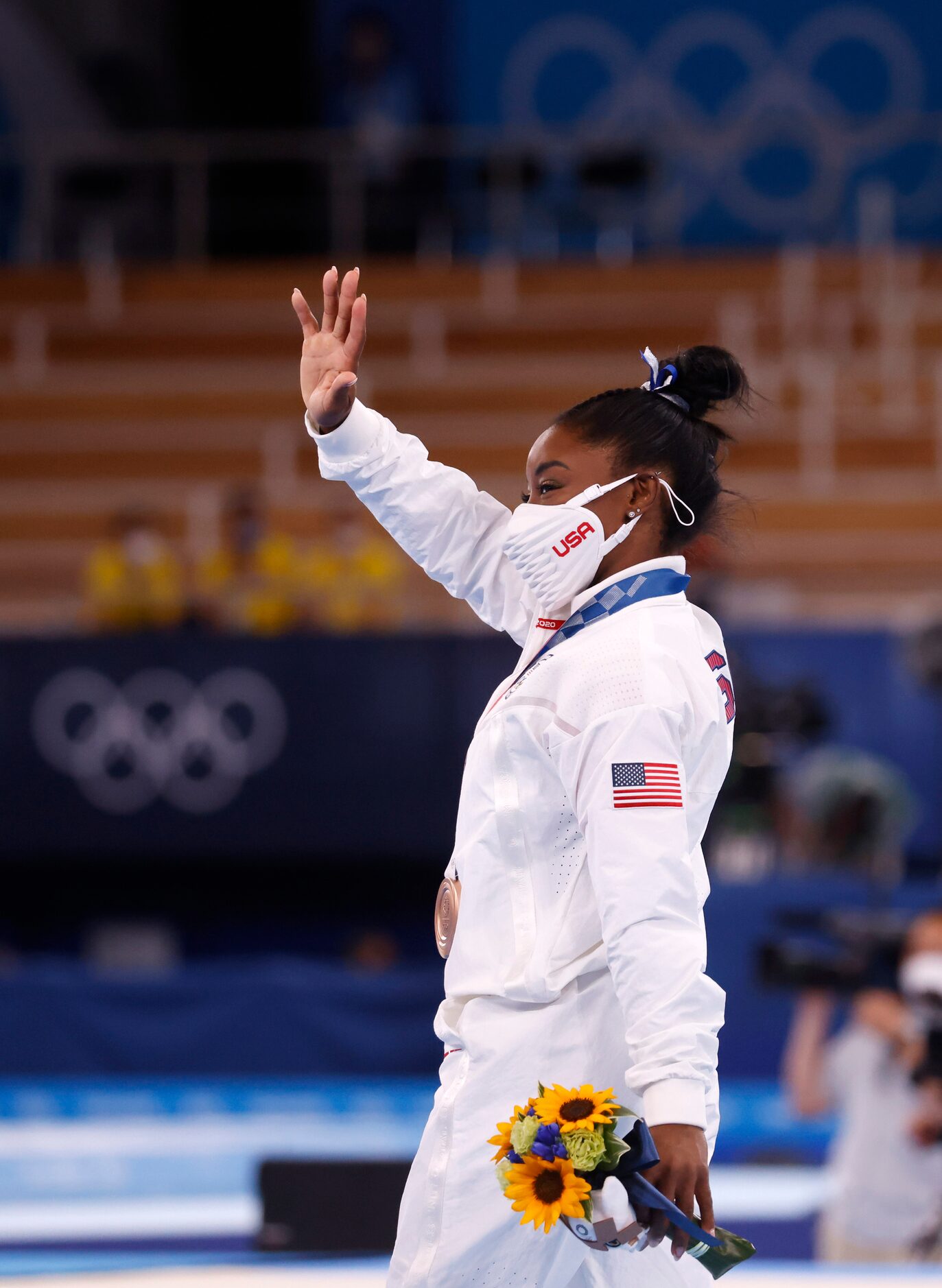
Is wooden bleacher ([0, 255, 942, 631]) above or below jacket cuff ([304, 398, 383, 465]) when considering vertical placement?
above

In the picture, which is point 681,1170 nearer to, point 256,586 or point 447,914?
point 447,914

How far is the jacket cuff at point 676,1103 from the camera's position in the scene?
1.85 m

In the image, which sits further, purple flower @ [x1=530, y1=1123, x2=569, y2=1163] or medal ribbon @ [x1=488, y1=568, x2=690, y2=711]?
medal ribbon @ [x1=488, y1=568, x2=690, y2=711]

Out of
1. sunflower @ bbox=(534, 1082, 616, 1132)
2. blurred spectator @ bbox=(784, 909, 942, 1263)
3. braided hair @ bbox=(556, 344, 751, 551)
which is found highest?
braided hair @ bbox=(556, 344, 751, 551)

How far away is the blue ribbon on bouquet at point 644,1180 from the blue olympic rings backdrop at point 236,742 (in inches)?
201

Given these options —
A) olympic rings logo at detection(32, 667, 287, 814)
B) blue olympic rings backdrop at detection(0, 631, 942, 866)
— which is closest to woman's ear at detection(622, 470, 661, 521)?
blue olympic rings backdrop at detection(0, 631, 942, 866)

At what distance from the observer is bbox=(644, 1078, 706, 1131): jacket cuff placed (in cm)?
185

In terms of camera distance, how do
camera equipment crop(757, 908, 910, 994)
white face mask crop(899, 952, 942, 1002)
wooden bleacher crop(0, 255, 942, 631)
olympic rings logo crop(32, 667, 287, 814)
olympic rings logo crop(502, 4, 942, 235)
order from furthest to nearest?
olympic rings logo crop(502, 4, 942, 235) < wooden bleacher crop(0, 255, 942, 631) < olympic rings logo crop(32, 667, 287, 814) < camera equipment crop(757, 908, 910, 994) < white face mask crop(899, 952, 942, 1002)

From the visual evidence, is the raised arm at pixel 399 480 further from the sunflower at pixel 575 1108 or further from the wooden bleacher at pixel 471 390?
the wooden bleacher at pixel 471 390

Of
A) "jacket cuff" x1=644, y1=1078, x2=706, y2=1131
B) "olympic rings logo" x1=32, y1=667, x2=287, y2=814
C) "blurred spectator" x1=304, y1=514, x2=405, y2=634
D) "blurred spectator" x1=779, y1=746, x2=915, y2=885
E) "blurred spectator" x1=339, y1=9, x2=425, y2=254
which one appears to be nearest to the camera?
"jacket cuff" x1=644, y1=1078, x2=706, y2=1131

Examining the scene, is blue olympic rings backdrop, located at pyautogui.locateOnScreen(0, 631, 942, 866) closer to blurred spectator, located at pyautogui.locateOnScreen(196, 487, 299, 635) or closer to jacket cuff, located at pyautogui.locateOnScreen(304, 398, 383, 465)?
blurred spectator, located at pyautogui.locateOnScreen(196, 487, 299, 635)

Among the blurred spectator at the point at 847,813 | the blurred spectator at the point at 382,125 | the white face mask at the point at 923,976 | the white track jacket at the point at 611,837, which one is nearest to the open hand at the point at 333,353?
the white track jacket at the point at 611,837

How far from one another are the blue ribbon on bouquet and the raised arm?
2.79ft

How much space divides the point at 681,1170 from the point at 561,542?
0.80 metres
